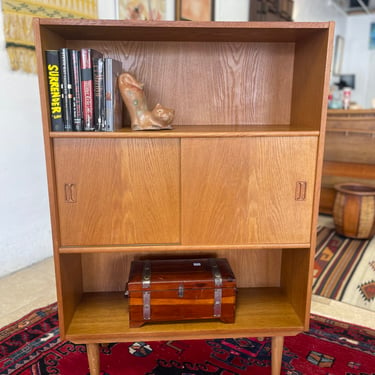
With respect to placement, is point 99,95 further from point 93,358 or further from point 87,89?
point 93,358

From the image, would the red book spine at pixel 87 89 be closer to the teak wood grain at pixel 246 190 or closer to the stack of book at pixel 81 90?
the stack of book at pixel 81 90

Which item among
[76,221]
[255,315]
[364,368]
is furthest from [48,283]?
[364,368]

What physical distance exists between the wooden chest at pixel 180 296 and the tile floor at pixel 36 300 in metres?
0.85

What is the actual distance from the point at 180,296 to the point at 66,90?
85cm

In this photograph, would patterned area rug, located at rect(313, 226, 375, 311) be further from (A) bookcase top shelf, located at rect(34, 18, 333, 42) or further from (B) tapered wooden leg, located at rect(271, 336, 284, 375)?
(A) bookcase top shelf, located at rect(34, 18, 333, 42)

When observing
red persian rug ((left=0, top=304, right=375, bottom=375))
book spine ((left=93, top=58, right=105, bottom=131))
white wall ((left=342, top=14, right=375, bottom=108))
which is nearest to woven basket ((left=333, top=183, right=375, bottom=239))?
red persian rug ((left=0, top=304, right=375, bottom=375))

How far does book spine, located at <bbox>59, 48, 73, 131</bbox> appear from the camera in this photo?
1.18 m

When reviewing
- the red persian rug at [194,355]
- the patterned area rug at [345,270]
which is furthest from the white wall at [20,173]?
the patterned area rug at [345,270]

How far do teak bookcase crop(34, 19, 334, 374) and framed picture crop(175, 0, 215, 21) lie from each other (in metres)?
2.07

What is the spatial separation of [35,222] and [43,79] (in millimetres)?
1629

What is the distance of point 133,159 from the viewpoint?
4.11 feet

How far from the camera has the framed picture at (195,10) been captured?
3.25 meters

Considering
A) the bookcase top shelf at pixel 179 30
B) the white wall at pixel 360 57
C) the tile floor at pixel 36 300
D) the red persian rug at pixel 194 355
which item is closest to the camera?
the bookcase top shelf at pixel 179 30

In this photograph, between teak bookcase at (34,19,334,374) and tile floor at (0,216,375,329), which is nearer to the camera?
teak bookcase at (34,19,334,374)
